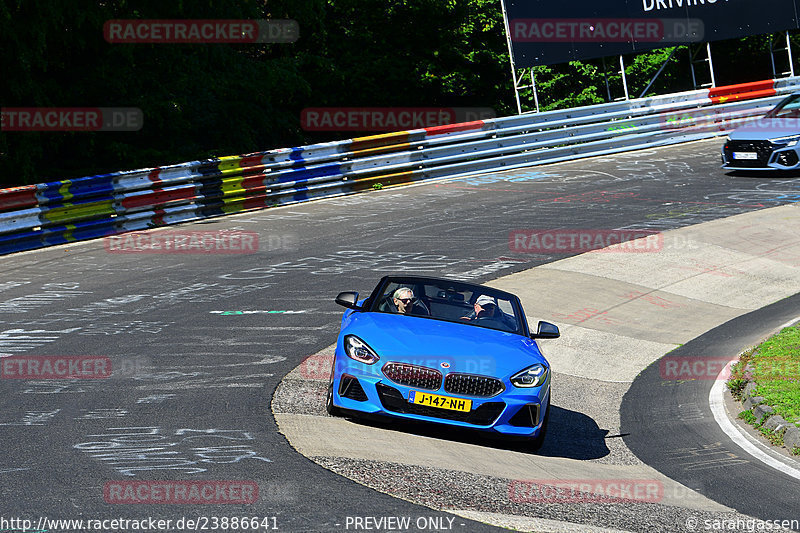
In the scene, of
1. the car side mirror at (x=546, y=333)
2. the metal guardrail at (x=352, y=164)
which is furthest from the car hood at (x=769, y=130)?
the car side mirror at (x=546, y=333)

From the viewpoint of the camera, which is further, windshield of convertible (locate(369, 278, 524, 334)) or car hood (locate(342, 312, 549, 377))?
windshield of convertible (locate(369, 278, 524, 334))

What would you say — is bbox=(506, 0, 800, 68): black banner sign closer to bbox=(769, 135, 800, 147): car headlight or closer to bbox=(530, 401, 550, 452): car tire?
bbox=(769, 135, 800, 147): car headlight

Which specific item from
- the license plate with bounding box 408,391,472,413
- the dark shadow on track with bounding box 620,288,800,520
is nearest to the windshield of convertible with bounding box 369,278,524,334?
the license plate with bounding box 408,391,472,413

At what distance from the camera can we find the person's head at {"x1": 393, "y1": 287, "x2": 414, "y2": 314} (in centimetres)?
888

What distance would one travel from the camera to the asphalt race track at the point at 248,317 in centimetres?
617

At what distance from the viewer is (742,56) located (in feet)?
108

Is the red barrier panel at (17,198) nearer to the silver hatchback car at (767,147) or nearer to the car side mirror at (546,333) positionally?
the car side mirror at (546,333)

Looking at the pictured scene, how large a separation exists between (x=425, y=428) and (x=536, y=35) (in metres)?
19.7

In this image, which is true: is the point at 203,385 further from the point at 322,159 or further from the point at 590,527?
the point at 322,159

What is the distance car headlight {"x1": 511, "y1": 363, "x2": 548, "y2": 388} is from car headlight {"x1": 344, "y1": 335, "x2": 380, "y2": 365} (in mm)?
1175

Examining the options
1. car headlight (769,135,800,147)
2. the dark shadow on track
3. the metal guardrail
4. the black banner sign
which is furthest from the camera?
the black banner sign

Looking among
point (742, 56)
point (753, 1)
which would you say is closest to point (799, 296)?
point (753, 1)

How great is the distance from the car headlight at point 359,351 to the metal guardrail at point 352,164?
9.60 metres

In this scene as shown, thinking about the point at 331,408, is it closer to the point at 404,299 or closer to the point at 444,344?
the point at 444,344
